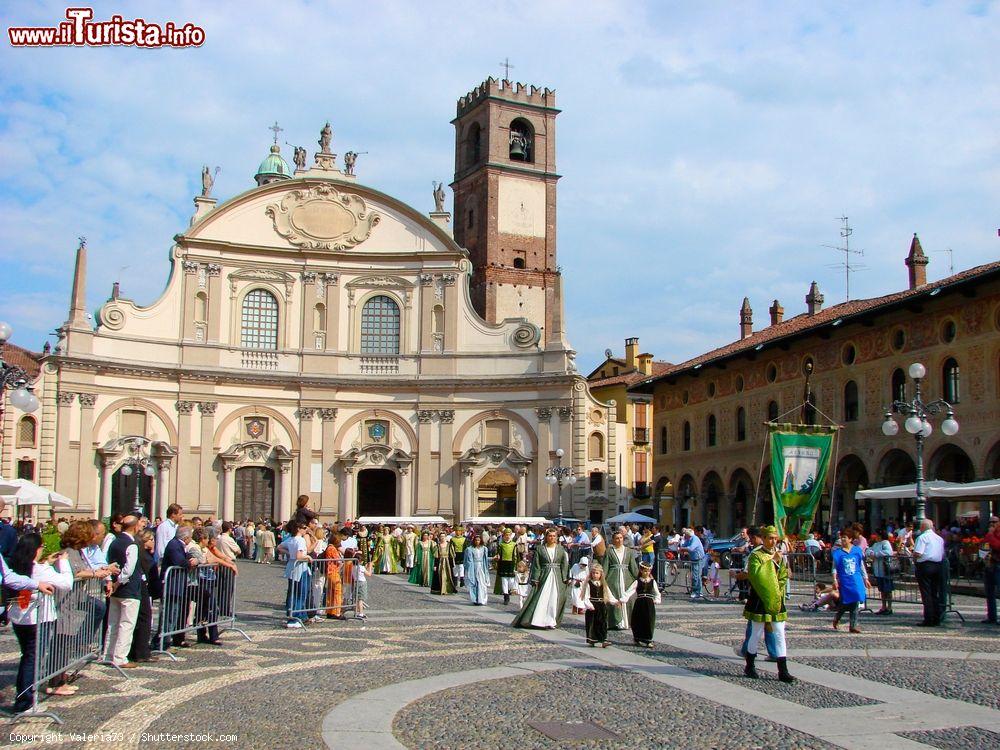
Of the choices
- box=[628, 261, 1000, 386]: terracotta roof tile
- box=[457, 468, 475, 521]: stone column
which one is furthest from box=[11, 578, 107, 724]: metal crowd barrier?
box=[457, 468, 475, 521]: stone column

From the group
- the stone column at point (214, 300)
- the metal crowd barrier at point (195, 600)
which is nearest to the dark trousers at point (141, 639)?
the metal crowd barrier at point (195, 600)

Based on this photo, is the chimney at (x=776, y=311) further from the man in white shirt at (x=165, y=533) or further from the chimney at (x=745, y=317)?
the man in white shirt at (x=165, y=533)

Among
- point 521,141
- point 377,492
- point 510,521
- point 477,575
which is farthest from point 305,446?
point 477,575

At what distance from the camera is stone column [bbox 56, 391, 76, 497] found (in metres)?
40.9

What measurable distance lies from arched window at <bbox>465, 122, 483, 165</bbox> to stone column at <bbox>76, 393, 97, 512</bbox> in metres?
27.8

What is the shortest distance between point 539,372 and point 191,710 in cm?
3726

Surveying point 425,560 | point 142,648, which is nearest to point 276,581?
point 425,560

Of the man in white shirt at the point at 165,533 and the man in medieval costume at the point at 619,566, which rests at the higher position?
the man in white shirt at the point at 165,533

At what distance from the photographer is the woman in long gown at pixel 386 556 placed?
32.9m

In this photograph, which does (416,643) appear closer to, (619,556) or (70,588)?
(619,556)

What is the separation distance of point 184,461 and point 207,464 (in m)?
0.89

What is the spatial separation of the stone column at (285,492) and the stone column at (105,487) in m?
6.49

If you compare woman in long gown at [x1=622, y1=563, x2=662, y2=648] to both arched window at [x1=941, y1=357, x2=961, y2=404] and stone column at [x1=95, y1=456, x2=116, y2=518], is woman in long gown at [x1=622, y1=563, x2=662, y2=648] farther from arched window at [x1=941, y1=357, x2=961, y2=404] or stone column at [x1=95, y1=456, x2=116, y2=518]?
stone column at [x1=95, y1=456, x2=116, y2=518]

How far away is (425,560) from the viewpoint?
2753 cm
